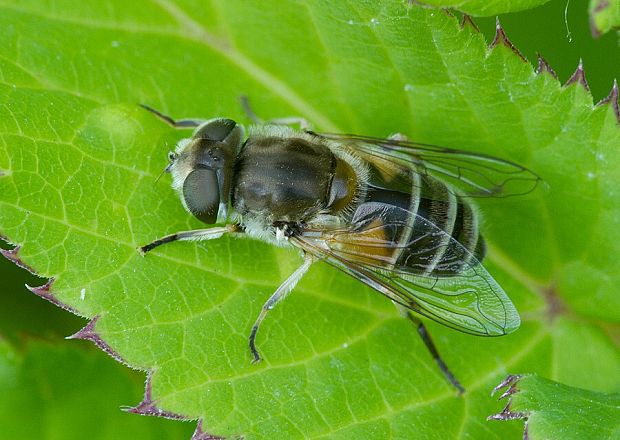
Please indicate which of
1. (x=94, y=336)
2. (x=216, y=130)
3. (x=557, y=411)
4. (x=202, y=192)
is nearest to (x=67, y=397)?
(x=94, y=336)

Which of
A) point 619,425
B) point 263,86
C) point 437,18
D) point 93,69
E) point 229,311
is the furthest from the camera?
point 263,86

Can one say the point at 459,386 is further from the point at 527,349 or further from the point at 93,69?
the point at 93,69

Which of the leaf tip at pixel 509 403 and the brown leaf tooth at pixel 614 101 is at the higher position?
the brown leaf tooth at pixel 614 101

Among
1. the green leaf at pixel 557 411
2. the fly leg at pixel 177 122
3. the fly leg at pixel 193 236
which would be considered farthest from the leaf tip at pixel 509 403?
the fly leg at pixel 177 122

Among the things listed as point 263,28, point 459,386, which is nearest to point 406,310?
point 459,386

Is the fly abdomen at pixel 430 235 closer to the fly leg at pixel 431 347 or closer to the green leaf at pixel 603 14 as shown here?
Answer: the fly leg at pixel 431 347

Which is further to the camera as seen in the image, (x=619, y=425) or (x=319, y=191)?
(x=319, y=191)
